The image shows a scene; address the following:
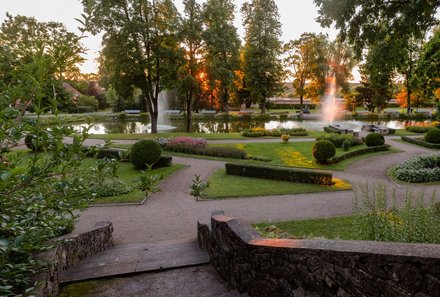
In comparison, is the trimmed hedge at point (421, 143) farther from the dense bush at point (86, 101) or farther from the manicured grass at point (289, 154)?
the dense bush at point (86, 101)

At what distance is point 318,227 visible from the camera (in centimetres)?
859

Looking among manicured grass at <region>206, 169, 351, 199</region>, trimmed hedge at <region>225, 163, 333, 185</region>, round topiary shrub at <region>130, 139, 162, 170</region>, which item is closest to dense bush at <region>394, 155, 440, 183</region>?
manicured grass at <region>206, 169, 351, 199</region>

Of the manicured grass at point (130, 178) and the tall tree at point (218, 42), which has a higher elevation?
the tall tree at point (218, 42)

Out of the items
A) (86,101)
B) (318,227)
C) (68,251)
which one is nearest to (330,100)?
(86,101)

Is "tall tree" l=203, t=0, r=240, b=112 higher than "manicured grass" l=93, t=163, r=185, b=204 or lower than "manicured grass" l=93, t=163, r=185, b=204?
higher

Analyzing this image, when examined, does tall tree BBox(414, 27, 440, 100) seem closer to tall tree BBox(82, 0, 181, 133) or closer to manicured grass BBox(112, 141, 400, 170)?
manicured grass BBox(112, 141, 400, 170)

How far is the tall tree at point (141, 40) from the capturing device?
24969mm

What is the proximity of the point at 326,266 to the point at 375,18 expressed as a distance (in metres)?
12.1

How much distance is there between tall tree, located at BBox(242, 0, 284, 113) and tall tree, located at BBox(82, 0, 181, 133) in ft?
73.1

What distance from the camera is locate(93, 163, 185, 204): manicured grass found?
1157cm

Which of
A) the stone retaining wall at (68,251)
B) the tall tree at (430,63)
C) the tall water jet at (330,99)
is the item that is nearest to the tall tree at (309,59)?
the tall water jet at (330,99)

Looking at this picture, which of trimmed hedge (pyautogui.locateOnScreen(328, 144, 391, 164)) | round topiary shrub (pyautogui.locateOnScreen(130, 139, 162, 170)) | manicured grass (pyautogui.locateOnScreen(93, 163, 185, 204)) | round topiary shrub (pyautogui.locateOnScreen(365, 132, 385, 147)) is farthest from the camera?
round topiary shrub (pyautogui.locateOnScreen(365, 132, 385, 147))

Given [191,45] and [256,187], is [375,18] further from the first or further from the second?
[191,45]

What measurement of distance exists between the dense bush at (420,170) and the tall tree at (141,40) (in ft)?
64.6
